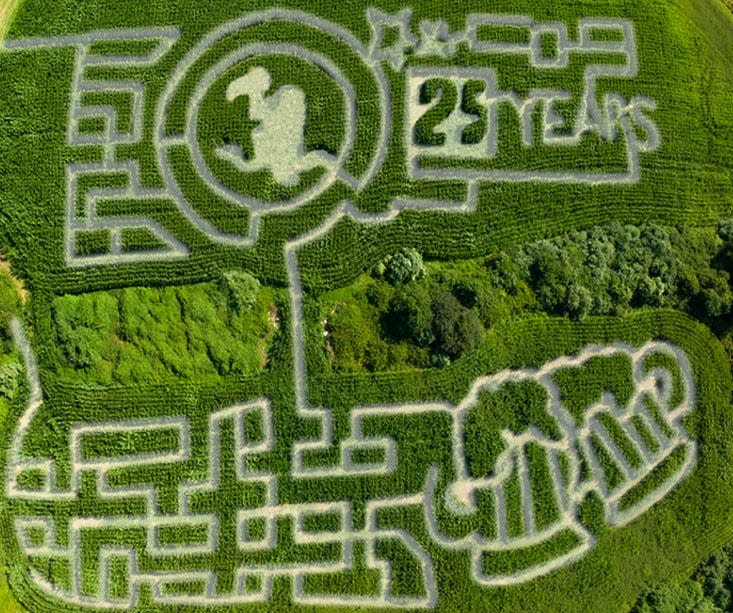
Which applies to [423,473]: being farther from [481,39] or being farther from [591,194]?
[481,39]

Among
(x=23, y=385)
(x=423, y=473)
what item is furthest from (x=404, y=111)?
(x=23, y=385)

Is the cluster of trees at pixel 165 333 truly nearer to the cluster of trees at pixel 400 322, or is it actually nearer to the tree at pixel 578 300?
the cluster of trees at pixel 400 322

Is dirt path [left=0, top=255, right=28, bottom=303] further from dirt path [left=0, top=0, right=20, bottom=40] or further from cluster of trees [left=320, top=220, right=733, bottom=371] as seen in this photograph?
cluster of trees [left=320, top=220, right=733, bottom=371]

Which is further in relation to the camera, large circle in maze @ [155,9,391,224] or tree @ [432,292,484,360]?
large circle in maze @ [155,9,391,224]

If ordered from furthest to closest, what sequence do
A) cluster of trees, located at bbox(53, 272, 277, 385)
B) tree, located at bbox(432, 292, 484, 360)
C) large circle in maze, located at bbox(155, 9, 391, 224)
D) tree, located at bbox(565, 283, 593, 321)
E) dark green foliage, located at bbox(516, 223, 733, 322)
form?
large circle in maze, located at bbox(155, 9, 391, 224) < dark green foliage, located at bbox(516, 223, 733, 322) < tree, located at bbox(565, 283, 593, 321) < cluster of trees, located at bbox(53, 272, 277, 385) < tree, located at bbox(432, 292, 484, 360)

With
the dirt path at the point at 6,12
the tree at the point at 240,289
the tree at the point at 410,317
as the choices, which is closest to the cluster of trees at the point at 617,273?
the tree at the point at 410,317

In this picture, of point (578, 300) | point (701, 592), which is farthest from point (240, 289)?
point (701, 592)

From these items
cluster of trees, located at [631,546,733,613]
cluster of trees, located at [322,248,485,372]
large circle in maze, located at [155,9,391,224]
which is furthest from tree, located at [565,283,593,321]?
cluster of trees, located at [631,546,733,613]
